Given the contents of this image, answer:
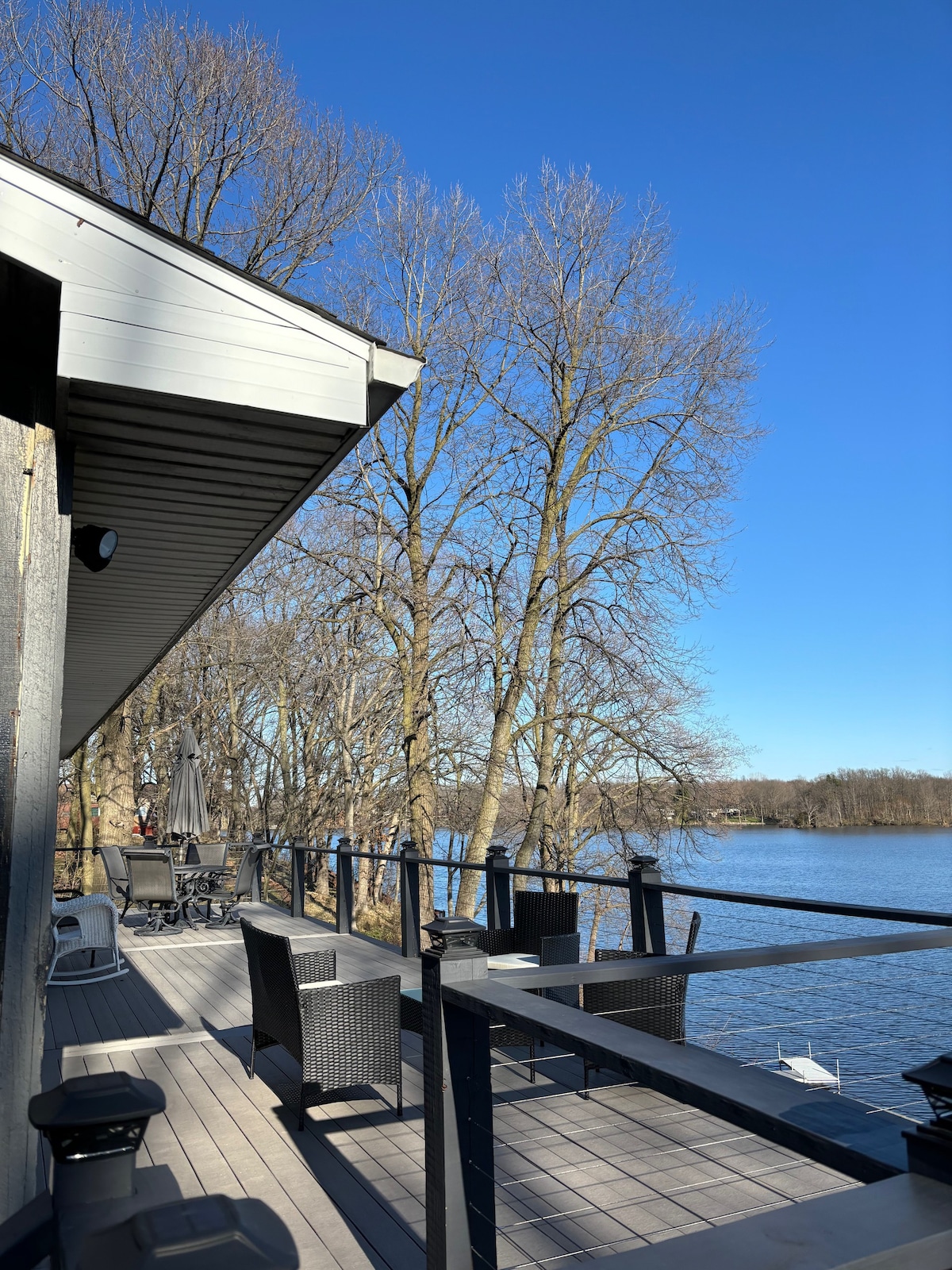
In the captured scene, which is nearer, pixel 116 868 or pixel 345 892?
pixel 345 892

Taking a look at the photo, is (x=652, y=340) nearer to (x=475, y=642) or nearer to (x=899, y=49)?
(x=475, y=642)

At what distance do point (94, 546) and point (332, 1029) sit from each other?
2315mm

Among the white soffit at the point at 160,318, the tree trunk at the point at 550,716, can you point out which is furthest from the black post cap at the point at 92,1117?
the tree trunk at the point at 550,716

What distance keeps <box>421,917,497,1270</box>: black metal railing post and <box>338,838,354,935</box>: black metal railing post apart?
7.04 m

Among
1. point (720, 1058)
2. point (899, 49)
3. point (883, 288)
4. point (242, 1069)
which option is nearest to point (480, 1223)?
point (720, 1058)

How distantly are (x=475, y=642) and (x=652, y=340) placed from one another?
5.75 meters

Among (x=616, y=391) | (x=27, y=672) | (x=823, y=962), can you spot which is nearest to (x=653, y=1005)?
(x=27, y=672)

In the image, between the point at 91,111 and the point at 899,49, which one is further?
the point at 899,49

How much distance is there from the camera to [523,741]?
15.3m

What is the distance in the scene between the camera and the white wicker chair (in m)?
6.63

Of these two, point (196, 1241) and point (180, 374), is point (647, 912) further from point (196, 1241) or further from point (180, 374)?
point (196, 1241)

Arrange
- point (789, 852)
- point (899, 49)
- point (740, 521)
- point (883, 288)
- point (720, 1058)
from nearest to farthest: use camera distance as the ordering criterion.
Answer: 1. point (720, 1058)
2. point (740, 521)
3. point (899, 49)
4. point (883, 288)
5. point (789, 852)

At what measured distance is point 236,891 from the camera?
33.1 feet

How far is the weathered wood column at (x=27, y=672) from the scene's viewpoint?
109 inches
